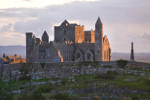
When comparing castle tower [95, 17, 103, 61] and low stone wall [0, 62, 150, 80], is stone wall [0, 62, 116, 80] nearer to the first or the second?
low stone wall [0, 62, 150, 80]

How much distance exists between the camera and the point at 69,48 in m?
73.9

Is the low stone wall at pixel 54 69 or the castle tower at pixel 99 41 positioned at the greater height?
the castle tower at pixel 99 41

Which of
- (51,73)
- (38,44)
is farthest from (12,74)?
(38,44)

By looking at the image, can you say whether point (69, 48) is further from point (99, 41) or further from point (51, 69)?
point (51, 69)

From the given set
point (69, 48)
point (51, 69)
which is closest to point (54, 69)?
point (51, 69)

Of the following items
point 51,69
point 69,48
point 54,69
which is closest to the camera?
point 54,69

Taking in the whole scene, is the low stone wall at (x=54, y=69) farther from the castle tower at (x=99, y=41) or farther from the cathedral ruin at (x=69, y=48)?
the castle tower at (x=99, y=41)

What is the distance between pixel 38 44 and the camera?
70.8 m

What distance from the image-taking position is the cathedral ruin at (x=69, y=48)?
2697 inches

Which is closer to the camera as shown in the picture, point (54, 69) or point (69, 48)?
point (54, 69)

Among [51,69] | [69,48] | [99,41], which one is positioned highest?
[99,41]

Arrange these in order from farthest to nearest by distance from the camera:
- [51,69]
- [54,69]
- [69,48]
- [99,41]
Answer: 1. [69,48]
2. [99,41]
3. [51,69]
4. [54,69]

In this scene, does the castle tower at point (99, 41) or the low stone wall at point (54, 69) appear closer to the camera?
the low stone wall at point (54, 69)

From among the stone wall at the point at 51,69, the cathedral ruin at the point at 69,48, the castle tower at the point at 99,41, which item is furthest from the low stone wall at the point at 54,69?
the castle tower at the point at 99,41
